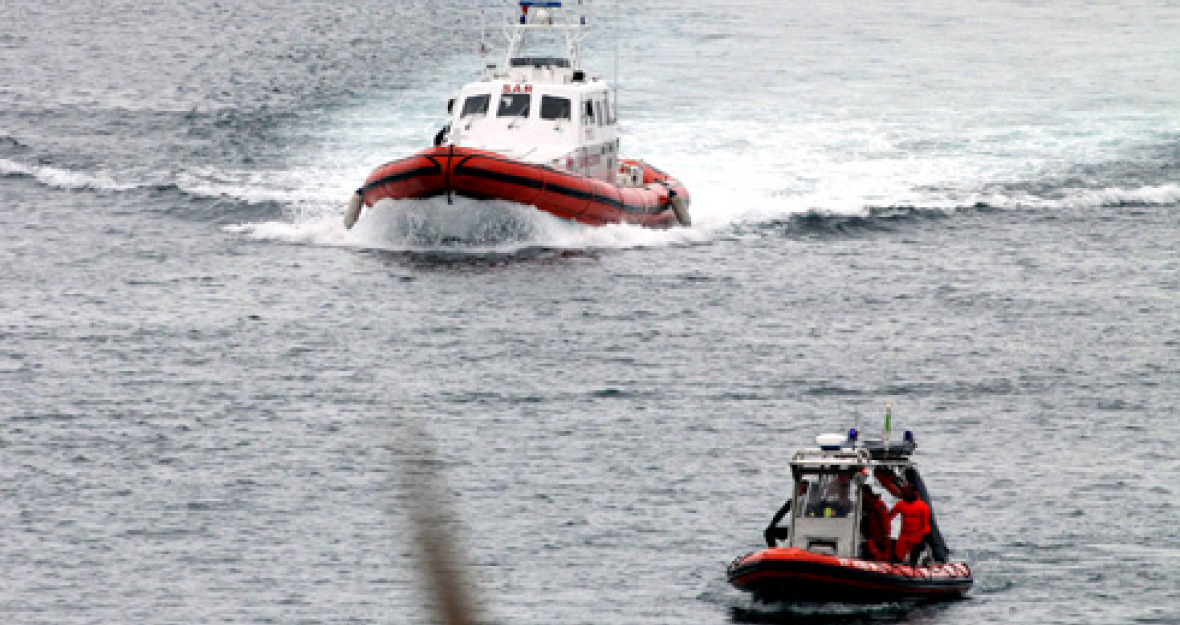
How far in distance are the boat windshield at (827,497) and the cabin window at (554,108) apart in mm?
23871

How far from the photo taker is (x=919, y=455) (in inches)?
1083

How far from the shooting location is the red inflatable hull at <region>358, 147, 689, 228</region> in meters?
40.1

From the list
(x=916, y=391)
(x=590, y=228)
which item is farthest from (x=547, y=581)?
(x=590, y=228)

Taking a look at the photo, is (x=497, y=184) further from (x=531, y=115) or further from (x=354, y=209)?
(x=354, y=209)

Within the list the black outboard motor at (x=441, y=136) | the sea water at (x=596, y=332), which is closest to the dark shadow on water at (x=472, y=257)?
the sea water at (x=596, y=332)

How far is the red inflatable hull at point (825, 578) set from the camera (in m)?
19.1

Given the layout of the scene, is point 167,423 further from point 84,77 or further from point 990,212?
point 84,77

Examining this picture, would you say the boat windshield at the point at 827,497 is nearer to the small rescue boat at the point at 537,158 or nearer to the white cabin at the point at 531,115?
the small rescue boat at the point at 537,158

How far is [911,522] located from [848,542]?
27.5 inches

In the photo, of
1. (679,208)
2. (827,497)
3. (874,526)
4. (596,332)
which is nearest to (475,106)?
(679,208)

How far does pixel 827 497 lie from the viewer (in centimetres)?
2012

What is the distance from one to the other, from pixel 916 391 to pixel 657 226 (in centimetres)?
1430

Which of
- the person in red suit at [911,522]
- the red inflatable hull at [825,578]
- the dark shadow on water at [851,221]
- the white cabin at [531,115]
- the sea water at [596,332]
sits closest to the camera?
the red inflatable hull at [825,578]

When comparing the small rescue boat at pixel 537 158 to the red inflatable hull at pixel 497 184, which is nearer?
the red inflatable hull at pixel 497 184
